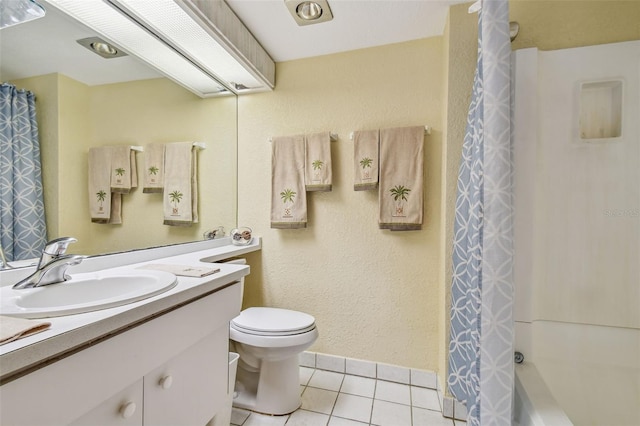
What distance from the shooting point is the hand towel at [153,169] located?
1.42 metres

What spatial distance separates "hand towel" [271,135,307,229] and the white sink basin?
96 centimetres

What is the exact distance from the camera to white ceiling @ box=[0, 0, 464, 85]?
36.9 inches

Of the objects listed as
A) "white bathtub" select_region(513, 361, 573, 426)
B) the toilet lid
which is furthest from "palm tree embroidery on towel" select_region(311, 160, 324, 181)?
"white bathtub" select_region(513, 361, 573, 426)

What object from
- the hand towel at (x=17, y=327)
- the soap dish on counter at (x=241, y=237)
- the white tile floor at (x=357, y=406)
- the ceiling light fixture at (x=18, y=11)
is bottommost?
the white tile floor at (x=357, y=406)

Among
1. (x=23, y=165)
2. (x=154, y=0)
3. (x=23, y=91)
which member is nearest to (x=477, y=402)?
(x=23, y=165)

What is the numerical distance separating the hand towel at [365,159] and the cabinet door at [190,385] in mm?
1136

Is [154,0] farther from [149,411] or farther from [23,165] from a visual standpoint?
[149,411]

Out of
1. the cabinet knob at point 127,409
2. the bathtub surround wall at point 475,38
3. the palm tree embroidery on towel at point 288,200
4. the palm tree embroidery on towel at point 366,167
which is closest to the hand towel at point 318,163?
the palm tree embroidery on towel at point 288,200

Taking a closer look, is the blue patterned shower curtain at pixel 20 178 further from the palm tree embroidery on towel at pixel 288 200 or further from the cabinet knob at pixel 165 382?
the palm tree embroidery on towel at pixel 288 200

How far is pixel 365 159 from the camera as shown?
173cm

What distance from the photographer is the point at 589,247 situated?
1254mm

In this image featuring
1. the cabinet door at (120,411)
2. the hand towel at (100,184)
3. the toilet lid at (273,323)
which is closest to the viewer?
the cabinet door at (120,411)

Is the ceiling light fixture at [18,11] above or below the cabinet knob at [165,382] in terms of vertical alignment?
above

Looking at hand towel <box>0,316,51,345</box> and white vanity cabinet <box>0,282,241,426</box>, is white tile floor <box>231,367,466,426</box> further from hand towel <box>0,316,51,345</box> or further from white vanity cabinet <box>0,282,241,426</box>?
hand towel <box>0,316,51,345</box>
